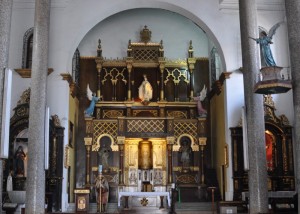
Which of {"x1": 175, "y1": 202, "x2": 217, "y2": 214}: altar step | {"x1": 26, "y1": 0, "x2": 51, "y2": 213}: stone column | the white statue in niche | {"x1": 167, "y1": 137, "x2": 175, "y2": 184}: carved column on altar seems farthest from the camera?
the white statue in niche

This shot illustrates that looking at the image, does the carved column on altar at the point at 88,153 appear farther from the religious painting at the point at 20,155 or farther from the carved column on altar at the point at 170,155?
the carved column on altar at the point at 170,155

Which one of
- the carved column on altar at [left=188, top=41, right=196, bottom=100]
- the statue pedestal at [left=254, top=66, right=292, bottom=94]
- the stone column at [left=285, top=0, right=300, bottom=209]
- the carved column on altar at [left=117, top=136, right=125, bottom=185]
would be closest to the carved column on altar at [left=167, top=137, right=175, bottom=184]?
the carved column on altar at [left=117, top=136, right=125, bottom=185]

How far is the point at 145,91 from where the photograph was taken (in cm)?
2084

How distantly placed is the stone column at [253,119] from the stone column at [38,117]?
19.2ft

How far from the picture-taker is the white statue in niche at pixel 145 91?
20781 mm

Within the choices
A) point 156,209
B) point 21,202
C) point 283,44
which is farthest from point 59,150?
point 283,44

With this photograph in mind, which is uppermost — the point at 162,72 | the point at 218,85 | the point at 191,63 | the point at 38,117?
the point at 191,63

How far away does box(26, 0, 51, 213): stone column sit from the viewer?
12.9 meters

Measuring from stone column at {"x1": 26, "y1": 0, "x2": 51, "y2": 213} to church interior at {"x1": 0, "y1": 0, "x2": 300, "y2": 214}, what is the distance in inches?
1.3

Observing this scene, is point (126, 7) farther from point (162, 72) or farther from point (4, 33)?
point (4, 33)

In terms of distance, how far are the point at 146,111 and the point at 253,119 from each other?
8956 millimetres

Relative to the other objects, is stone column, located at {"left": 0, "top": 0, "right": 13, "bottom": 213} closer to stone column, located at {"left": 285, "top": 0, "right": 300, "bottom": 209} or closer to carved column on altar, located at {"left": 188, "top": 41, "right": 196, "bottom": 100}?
stone column, located at {"left": 285, "top": 0, "right": 300, "bottom": 209}

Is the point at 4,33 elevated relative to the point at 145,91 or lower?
lower

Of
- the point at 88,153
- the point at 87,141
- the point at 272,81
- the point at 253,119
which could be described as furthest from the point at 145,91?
the point at 272,81
